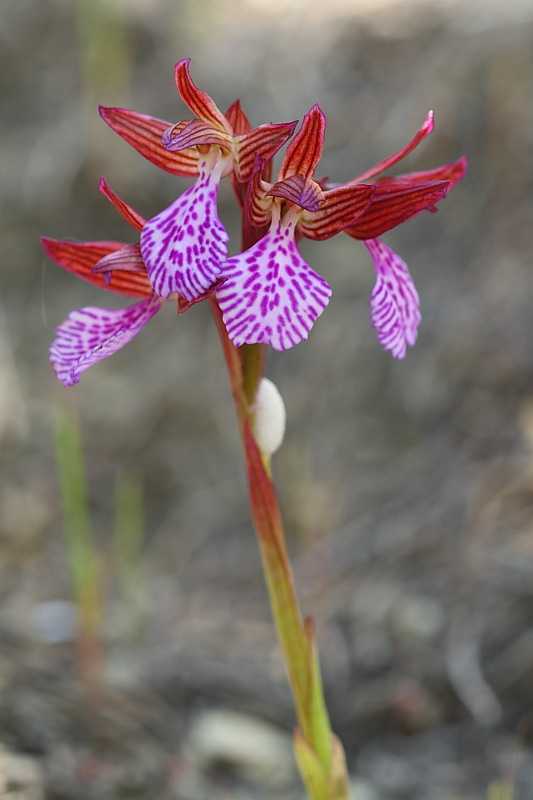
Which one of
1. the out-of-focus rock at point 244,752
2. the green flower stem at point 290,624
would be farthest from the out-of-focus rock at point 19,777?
the green flower stem at point 290,624

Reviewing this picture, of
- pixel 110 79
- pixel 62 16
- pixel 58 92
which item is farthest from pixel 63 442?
pixel 62 16

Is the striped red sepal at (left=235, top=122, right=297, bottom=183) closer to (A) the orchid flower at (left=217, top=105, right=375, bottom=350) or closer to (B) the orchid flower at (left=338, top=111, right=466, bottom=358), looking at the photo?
(A) the orchid flower at (left=217, top=105, right=375, bottom=350)

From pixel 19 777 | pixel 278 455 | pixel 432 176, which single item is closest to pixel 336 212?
pixel 432 176

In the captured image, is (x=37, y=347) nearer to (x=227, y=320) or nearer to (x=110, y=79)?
(x=110, y=79)

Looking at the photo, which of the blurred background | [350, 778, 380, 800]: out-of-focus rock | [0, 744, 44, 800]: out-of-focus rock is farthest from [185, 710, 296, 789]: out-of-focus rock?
[0, 744, 44, 800]: out-of-focus rock

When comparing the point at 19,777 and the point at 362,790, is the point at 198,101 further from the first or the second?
the point at 362,790
